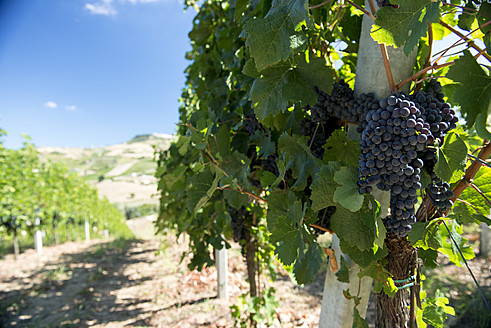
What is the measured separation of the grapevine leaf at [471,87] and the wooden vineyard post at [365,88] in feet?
0.77

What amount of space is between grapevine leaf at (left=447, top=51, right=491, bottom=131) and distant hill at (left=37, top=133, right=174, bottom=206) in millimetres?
3232

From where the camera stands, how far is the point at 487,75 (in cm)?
58

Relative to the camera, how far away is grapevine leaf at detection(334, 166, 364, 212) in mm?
692

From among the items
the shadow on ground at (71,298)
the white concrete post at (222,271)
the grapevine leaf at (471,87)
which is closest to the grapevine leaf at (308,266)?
the grapevine leaf at (471,87)

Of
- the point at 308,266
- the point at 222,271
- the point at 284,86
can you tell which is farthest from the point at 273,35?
the point at 222,271

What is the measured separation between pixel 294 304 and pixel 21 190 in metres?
9.30

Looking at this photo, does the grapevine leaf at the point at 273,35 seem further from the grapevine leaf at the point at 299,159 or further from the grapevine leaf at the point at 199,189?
the grapevine leaf at the point at 199,189

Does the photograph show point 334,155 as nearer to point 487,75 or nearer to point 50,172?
point 487,75

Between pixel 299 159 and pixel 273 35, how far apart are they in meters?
0.45

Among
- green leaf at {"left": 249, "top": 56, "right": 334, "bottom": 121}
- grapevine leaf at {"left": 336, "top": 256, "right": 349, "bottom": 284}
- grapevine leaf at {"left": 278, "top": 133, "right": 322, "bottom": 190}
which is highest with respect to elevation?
green leaf at {"left": 249, "top": 56, "right": 334, "bottom": 121}

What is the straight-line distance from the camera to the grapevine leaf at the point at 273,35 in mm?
677

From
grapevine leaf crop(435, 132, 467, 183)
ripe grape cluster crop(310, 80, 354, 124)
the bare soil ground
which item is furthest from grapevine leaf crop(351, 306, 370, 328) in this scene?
the bare soil ground

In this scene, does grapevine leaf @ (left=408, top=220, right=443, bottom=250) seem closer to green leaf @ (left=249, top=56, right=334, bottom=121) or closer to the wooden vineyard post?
the wooden vineyard post

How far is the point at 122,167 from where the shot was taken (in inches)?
1946
